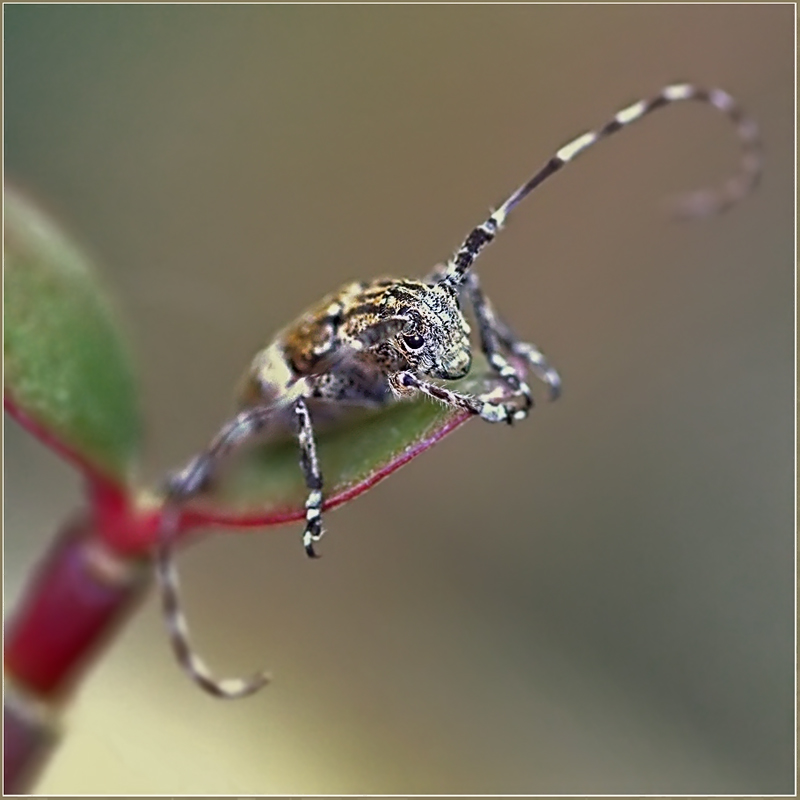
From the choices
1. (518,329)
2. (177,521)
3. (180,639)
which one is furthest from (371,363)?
(518,329)

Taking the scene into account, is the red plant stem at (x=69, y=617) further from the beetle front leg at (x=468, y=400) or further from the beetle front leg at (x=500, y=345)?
the beetle front leg at (x=500, y=345)

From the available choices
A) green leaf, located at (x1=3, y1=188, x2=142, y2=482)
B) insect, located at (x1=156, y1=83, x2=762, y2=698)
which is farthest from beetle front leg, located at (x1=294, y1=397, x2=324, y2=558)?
green leaf, located at (x1=3, y1=188, x2=142, y2=482)

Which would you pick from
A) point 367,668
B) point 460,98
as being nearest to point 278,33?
point 460,98

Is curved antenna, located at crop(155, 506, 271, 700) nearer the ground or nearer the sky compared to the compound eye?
nearer the ground

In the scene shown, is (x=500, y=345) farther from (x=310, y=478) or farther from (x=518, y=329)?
(x=518, y=329)

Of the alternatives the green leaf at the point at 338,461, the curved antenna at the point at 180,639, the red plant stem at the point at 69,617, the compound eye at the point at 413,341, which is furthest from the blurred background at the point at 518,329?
the compound eye at the point at 413,341

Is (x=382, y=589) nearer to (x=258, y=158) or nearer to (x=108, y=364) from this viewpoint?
(x=258, y=158)

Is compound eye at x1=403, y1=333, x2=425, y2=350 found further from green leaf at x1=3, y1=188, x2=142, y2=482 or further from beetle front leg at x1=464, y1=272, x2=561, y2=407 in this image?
green leaf at x1=3, y1=188, x2=142, y2=482
